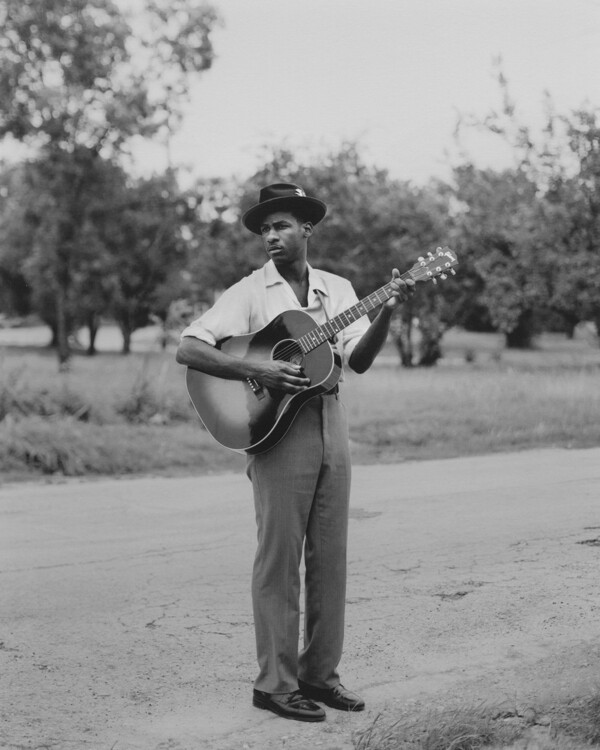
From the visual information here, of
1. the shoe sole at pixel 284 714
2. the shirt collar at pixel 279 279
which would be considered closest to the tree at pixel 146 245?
the shirt collar at pixel 279 279

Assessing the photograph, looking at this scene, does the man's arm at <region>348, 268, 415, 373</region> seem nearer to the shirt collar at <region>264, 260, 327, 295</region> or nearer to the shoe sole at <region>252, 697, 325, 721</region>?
the shirt collar at <region>264, 260, 327, 295</region>

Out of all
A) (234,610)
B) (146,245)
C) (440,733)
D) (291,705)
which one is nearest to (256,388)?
(291,705)

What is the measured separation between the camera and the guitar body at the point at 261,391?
428 cm

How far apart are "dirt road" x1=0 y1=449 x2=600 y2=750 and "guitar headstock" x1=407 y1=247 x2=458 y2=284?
5.37ft

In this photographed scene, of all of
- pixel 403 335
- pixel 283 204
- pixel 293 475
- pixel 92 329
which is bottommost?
pixel 293 475

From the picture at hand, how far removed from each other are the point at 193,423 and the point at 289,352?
10.6 meters

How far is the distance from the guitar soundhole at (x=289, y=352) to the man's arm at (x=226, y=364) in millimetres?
60

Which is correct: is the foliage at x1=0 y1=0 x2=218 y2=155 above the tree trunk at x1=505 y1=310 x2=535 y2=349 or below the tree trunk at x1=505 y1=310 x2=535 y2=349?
above

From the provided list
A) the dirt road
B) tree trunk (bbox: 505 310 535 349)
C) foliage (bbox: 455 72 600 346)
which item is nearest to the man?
the dirt road

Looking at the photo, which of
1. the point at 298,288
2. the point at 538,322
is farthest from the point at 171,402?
the point at 538,322

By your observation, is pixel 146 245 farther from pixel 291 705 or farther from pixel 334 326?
pixel 291 705

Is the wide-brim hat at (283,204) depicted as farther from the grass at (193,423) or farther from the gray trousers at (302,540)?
the grass at (193,423)

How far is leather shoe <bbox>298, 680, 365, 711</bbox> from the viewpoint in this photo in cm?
437

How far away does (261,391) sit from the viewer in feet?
14.3
